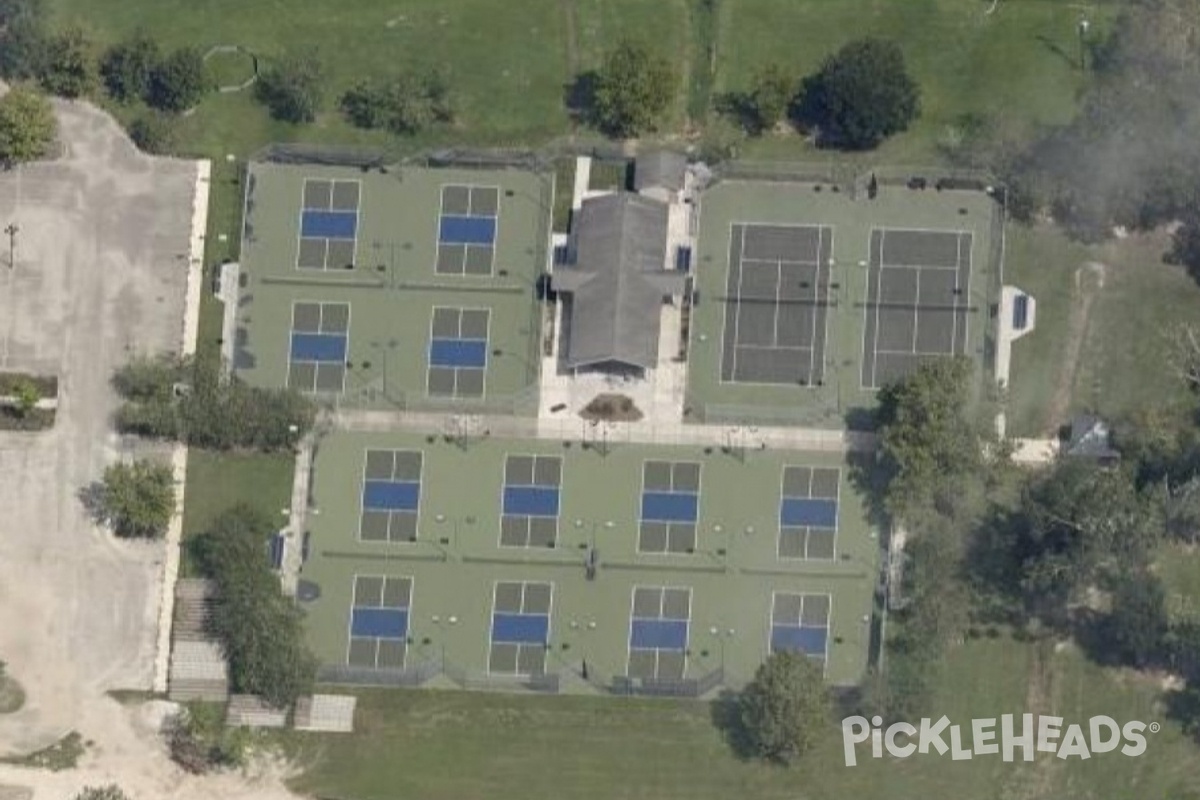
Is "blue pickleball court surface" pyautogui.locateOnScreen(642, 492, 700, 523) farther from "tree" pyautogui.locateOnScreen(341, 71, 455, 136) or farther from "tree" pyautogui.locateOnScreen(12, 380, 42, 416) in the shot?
"tree" pyautogui.locateOnScreen(12, 380, 42, 416)

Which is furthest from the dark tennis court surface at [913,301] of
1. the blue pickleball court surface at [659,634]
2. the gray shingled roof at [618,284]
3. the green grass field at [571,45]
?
the blue pickleball court surface at [659,634]

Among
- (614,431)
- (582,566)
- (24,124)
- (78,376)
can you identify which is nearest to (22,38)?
(24,124)

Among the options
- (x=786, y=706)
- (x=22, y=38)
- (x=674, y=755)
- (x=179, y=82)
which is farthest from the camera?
(x=22, y=38)

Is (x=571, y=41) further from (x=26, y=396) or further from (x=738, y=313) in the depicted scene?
(x=26, y=396)

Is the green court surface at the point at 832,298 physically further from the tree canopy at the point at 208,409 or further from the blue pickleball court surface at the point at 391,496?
the tree canopy at the point at 208,409

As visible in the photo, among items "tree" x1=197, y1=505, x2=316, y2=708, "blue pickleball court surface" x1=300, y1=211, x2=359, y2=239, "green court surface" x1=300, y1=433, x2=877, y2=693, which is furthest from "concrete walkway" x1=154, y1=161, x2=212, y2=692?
"green court surface" x1=300, y1=433, x2=877, y2=693

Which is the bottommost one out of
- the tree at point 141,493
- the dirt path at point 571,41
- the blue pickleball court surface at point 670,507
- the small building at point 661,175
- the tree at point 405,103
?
the tree at point 141,493

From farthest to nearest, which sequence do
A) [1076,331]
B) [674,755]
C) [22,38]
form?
[22,38], [1076,331], [674,755]
